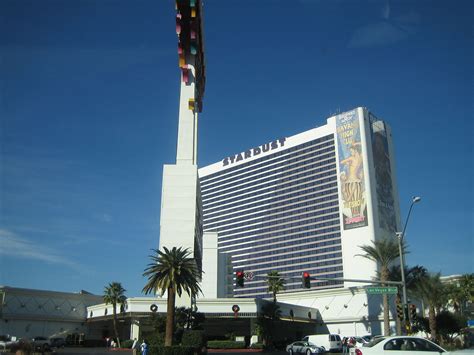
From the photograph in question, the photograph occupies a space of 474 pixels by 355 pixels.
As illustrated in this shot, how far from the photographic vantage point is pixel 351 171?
141m

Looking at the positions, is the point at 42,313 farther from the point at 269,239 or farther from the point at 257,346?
the point at 269,239

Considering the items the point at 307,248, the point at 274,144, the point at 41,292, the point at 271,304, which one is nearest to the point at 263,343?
the point at 271,304

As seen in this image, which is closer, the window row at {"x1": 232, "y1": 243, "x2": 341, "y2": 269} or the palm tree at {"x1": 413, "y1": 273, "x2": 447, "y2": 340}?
the palm tree at {"x1": 413, "y1": 273, "x2": 447, "y2": 340}

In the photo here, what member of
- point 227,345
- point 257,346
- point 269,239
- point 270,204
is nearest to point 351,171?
point 270,204

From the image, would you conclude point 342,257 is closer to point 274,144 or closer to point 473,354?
point 274,144

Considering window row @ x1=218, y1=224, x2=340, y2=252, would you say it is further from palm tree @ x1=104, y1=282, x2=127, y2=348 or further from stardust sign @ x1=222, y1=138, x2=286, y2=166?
palm tree @ x1=104, y1=282, x2=127, y2=348

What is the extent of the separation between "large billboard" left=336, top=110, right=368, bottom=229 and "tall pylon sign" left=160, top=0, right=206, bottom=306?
6327 cm

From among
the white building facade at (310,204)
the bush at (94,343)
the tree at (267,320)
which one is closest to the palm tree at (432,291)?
the tree at (267,320)

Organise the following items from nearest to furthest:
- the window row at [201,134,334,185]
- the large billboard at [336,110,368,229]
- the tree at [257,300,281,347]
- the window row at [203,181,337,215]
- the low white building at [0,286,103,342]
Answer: the tree at [257,300,281,347], the low white building at [0,286,103,342], the large billboard at [336,110,368,229], the window row at [203,181,337,215], the window row at [201,134,334,185]

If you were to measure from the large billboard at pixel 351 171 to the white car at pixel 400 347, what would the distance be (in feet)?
387

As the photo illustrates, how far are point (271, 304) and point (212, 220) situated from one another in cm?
11822

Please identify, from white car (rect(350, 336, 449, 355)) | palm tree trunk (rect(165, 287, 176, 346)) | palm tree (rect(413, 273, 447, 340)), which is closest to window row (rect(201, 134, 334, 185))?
palm tree (rect(413, 273, 447, 340))

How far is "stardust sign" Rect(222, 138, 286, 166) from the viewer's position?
171125 mm

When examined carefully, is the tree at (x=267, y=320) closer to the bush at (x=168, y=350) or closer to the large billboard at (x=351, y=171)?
the bush at (x=168, y=350)
